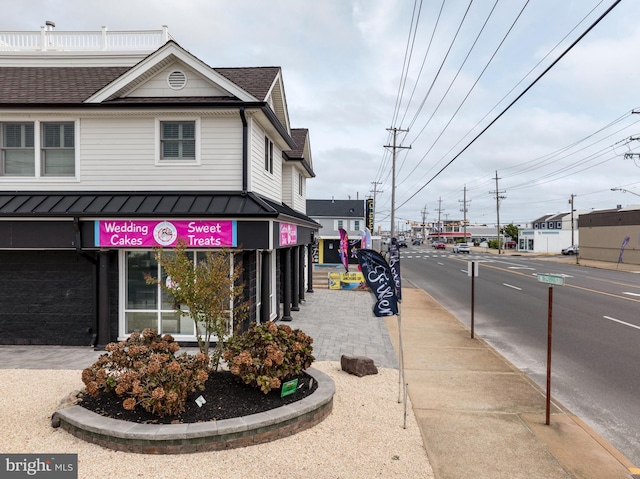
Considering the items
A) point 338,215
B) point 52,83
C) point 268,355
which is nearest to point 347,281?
point 52,83

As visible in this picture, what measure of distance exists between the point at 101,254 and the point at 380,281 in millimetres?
7541

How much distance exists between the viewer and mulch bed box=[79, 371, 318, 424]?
6.29 meters

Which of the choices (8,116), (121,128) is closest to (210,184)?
(121,128)

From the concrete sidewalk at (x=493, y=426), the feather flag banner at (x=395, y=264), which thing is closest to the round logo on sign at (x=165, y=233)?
the feather flag banner at (x=395, y=264)

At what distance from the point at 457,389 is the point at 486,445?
7.67 feet

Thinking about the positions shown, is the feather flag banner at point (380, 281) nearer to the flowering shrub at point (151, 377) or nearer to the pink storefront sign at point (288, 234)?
the flowering shrub at point (151, 377)

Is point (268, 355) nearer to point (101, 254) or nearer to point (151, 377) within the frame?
point (151, 377)

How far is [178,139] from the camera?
38.0 ft

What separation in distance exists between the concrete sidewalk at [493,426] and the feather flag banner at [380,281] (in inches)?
72.8


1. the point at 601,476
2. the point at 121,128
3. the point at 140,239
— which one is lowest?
the point at 601,476

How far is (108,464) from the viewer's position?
5.44 m

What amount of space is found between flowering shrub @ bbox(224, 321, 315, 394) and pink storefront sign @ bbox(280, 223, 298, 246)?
4.70 metres

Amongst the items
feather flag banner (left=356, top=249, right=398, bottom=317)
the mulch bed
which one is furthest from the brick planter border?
feather flag banner (left=356, top=249, right=398, bottom=317)

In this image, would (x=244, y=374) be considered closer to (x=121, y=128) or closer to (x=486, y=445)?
(x=486, y=445)
